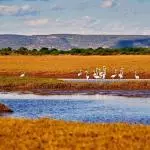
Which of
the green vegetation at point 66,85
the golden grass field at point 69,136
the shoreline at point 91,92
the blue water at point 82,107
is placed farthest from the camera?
the green vegetation at point 66,85

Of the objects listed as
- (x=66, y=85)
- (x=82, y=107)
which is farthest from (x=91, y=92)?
(x=82, y=107)

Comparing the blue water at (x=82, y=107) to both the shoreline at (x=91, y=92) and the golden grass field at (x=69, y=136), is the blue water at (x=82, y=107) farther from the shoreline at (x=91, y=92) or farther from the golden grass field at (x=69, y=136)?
the golden grass field at (x=69, y=136)

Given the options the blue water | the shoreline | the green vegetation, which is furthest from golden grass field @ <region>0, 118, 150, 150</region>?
the green vegetation

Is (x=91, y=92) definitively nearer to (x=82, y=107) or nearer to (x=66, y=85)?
(x=66, y=85)

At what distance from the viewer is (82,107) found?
39.6 m

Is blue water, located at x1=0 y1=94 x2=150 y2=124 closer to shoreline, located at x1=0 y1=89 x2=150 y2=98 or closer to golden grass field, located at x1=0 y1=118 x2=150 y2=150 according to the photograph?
shoreline, located at x1=0 y1=89 x2=150 y2=98

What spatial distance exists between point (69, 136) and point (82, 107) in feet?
68.7

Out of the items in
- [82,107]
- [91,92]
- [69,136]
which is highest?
[69,136]

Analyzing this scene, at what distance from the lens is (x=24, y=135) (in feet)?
61.8

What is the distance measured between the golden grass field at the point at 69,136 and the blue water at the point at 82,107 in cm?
961

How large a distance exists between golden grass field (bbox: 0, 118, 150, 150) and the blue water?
9.61 meters

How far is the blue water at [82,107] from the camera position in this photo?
32938 mm

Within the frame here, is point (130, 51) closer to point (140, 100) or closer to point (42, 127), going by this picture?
point (140, 100)

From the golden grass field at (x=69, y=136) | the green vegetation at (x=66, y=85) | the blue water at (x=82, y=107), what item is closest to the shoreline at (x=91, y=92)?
the green vegetation at (x=66, y=85)
